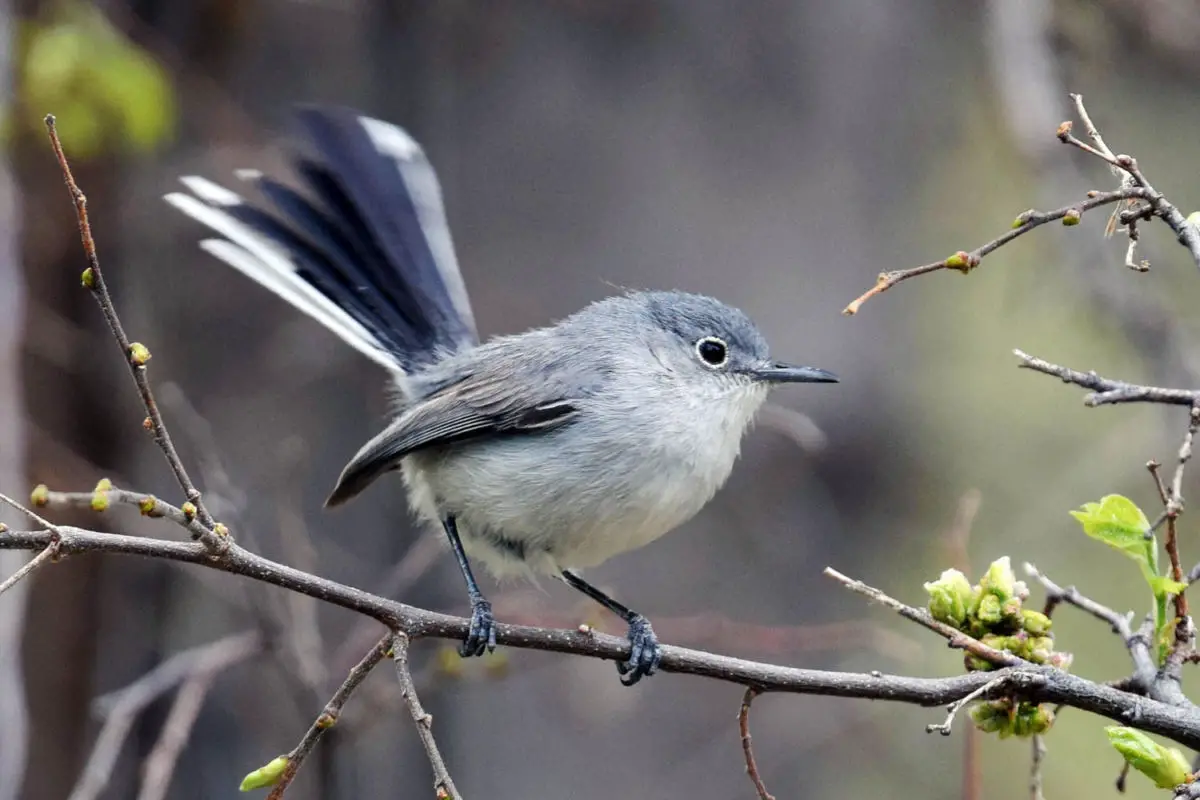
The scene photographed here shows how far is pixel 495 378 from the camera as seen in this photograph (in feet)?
9.00

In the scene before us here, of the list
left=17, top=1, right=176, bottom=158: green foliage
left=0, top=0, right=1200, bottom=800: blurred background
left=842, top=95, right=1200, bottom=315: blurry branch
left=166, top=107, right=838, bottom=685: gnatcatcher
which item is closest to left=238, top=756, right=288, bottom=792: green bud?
left=166, top=107, right=838, bottom=685: gnatcatcher

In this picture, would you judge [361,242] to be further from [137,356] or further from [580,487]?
[137,356]

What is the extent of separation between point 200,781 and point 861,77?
364 centimetres

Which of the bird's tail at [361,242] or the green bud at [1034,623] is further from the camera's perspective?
the bird's tail at [361,242]

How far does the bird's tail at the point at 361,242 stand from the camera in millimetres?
2916

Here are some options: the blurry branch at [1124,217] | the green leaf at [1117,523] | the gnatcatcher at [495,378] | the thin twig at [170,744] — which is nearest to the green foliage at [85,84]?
the gnatcatcher at [495,378]

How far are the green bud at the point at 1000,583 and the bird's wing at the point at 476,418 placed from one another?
3.69 ft

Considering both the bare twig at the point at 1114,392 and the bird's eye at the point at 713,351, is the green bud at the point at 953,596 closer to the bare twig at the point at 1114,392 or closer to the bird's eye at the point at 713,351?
the bare twig at the point at 1114,392

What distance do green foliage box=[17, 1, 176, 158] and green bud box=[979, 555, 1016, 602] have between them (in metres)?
2.44

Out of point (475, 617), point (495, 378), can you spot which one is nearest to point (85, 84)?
point (495, 378)

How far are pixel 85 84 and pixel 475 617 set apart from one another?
73.2 inches

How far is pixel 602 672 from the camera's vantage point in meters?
4.08

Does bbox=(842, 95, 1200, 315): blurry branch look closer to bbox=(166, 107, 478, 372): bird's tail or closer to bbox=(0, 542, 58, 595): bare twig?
bbox=(0, 542, 58, 595): bare twig

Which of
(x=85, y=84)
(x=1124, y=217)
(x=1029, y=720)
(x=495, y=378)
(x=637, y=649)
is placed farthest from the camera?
(x=85, y=84)
